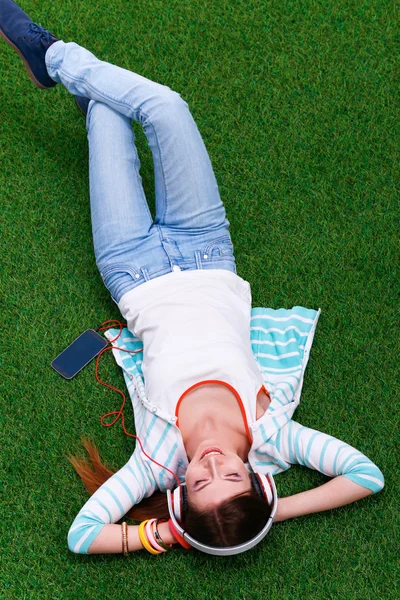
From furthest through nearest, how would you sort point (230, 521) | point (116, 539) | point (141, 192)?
point (141, 192), point (116, 539), point (230, 521)

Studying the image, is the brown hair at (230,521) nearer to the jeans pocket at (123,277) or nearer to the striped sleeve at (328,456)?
the striped sleeve at (328,456)

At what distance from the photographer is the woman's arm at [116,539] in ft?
7.71

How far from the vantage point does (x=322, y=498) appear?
245 centimetres

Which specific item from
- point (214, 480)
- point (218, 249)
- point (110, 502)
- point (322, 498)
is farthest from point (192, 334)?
point (322, 498)

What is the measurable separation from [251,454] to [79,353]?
0.97 metres

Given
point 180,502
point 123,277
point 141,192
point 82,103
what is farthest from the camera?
point 82,103

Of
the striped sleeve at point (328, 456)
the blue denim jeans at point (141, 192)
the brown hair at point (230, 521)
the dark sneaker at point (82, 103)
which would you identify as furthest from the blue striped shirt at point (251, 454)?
the dark sneaker at point (82, 103)

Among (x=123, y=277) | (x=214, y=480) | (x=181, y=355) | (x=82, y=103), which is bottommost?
(x=214, y=480)

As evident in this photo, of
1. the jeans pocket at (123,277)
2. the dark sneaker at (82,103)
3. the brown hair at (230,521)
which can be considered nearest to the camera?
the brown hair at (230,521)

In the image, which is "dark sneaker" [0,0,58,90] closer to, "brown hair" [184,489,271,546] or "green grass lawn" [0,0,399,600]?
"green grass lawn" [0,0,399,600]

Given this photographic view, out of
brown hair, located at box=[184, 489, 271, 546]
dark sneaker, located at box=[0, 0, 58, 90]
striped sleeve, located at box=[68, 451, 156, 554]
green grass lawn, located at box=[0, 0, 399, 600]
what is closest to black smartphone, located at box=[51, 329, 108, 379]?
green grass lawn, located at box=[0, 0, 399, 600]

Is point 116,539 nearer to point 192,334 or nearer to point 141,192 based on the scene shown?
point 192,334

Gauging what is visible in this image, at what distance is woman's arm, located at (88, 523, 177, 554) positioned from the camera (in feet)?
7.71

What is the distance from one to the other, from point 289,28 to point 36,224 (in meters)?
1.86
